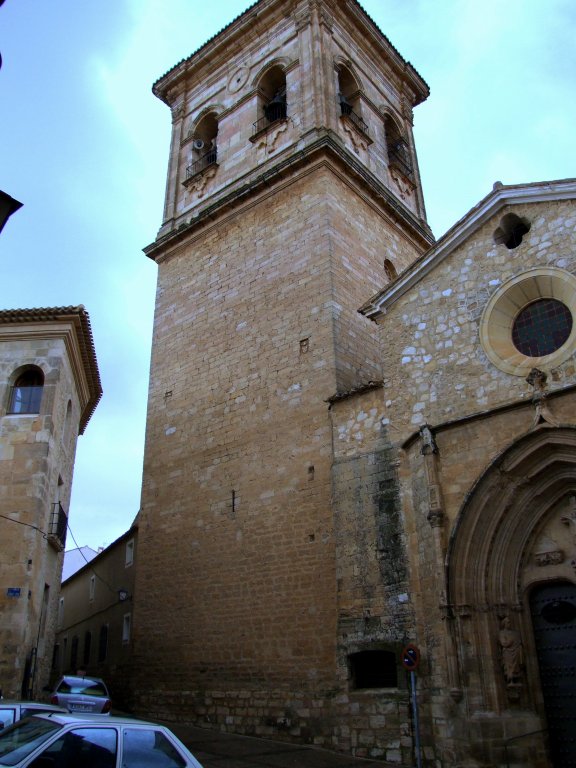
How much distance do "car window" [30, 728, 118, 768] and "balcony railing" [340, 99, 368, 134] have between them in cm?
1482

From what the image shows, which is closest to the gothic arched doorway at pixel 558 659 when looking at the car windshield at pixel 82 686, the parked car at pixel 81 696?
the parked car at pixel 81 696

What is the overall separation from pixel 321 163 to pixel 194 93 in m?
7.20

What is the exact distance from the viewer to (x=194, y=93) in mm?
19516

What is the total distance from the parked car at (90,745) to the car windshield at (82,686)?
20.3 ft

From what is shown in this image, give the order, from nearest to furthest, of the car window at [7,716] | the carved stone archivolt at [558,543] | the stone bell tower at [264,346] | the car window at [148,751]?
the car window at [148,751] < the car window at [7,716] < the carved stone archivolt at [558,543] < the stone bell tower at [264,346]

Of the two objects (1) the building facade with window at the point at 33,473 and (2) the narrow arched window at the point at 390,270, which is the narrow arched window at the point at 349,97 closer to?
(2) the narrow arched window at the point at 390,270

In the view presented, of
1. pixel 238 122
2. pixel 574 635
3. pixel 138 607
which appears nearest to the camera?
pixel 574 635

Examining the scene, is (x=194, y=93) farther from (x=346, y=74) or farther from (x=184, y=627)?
(x=184, y=627)

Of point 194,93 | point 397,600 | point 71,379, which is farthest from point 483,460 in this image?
point 194,93

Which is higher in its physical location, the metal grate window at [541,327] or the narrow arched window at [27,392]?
the narrow arched window at [27,392]

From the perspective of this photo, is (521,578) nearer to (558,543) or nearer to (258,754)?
(558,543)

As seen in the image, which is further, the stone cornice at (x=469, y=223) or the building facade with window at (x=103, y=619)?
the building facade with window at (x=103, y=619)

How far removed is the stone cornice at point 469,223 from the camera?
9789mm

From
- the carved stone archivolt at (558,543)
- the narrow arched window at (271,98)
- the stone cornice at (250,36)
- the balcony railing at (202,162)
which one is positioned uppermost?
the stone cornice at (250,36)
